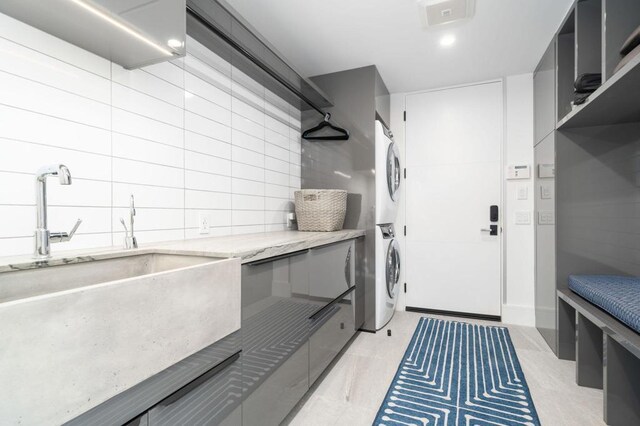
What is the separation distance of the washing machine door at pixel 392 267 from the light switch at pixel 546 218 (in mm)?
1244

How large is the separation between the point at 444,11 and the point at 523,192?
75.5 inches

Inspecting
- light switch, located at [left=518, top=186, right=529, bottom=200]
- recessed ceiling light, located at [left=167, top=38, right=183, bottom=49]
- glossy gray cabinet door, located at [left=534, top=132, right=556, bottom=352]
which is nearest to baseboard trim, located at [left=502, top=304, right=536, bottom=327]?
glossy gray cabinet door, located at [left=534, top=132, right=556, bottom=352]

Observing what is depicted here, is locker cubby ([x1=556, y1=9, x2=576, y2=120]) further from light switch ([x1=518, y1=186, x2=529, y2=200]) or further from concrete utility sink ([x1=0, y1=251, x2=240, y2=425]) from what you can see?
concrete utility sink ([x1=0, y1=251, x2=240, y2=425])

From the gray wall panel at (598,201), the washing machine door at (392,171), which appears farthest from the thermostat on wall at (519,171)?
the washing machine door at (392,171)

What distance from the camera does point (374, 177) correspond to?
273cm

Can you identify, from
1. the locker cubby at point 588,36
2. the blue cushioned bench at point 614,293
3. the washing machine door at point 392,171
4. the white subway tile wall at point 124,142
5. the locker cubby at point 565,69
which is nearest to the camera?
the white subway tile wall at point 124,142

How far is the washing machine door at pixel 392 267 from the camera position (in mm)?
2887

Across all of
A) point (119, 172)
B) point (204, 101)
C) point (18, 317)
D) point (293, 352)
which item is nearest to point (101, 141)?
point (119, 172)

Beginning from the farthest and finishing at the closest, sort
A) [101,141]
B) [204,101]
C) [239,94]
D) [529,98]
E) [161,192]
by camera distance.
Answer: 1. [529,98]
2. [239,94]
3. [204,101]
4. [161,192]
5. [101,141]

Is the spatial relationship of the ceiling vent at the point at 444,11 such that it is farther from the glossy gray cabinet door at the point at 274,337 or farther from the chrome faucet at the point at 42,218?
A: the chrome faucet at the point at 42,218

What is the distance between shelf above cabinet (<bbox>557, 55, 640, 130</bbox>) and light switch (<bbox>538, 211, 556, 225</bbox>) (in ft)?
2.11

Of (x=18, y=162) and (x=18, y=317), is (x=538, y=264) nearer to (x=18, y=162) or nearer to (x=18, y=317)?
(x=18, y=317)

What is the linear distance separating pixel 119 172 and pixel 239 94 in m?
1.07

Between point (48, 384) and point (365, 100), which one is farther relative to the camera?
point (365, 100)
